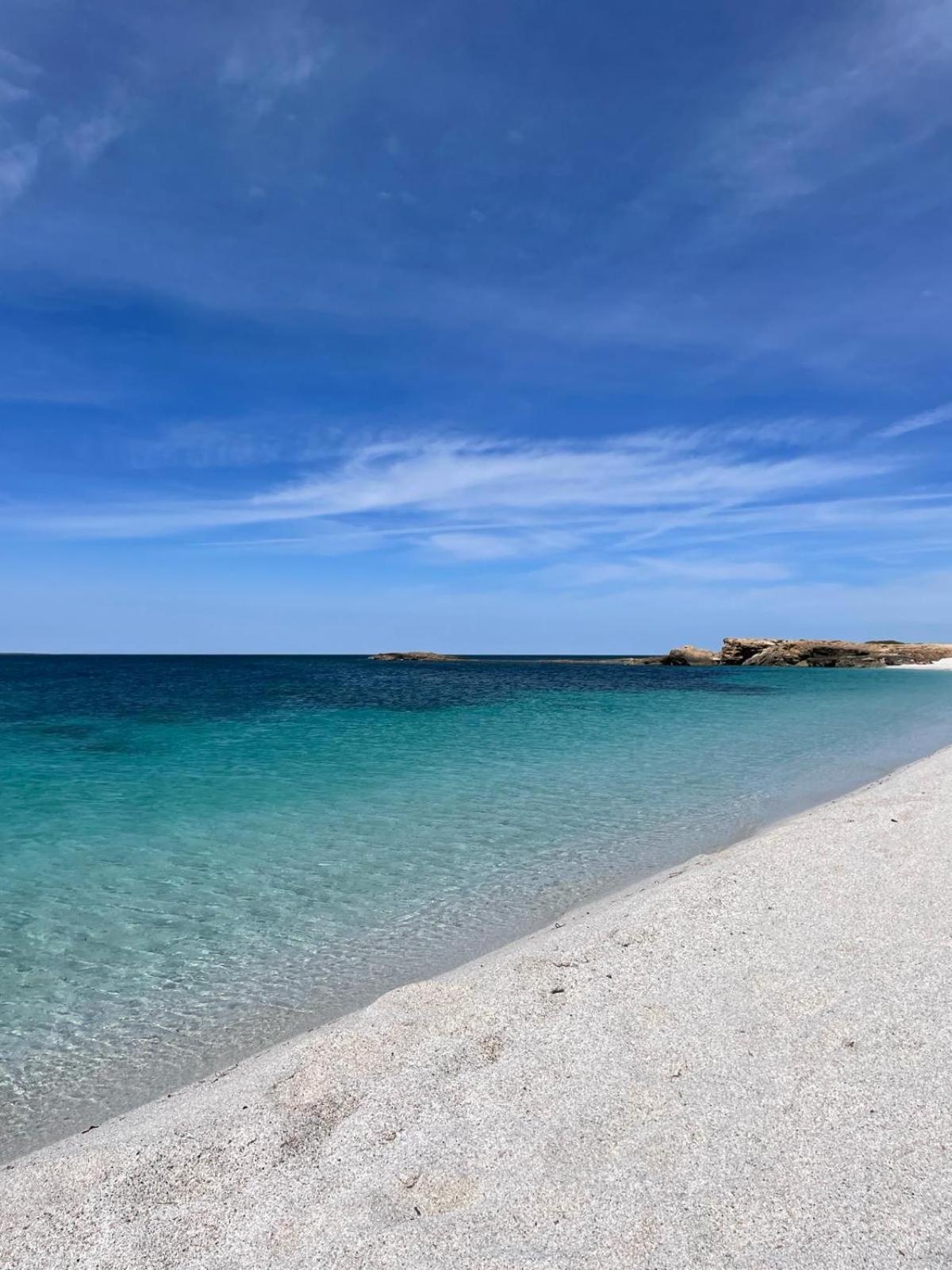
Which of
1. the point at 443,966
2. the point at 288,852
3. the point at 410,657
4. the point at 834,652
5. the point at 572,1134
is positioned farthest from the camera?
the point at 410,657

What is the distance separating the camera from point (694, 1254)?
120 inches

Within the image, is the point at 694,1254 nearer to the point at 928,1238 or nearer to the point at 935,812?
the point at 928,1238

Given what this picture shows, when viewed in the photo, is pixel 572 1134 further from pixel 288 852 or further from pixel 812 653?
pixel 812 653

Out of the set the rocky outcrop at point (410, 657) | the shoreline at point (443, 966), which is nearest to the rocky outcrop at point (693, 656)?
the rocky outcrop at point (410, 657)

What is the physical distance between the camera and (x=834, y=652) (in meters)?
111

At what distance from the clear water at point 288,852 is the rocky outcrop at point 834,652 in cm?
8804

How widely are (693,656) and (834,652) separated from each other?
2109 cm

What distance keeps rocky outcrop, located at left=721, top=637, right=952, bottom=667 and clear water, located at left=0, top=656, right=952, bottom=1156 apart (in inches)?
3466

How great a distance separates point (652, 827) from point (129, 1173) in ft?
34.1

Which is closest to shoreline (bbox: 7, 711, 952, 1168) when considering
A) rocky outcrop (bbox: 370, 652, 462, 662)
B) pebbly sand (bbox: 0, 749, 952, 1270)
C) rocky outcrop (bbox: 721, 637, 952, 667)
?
pebbly sand (bbox: 0, 749, 952, 1270)

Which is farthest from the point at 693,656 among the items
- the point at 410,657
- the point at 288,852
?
the point at 288,852

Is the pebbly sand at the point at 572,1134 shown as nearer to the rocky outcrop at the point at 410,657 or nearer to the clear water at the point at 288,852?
the clear water at the point at 288,852

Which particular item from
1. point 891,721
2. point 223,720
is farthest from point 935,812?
point 223,720

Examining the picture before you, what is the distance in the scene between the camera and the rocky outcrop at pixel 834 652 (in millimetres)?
109981
